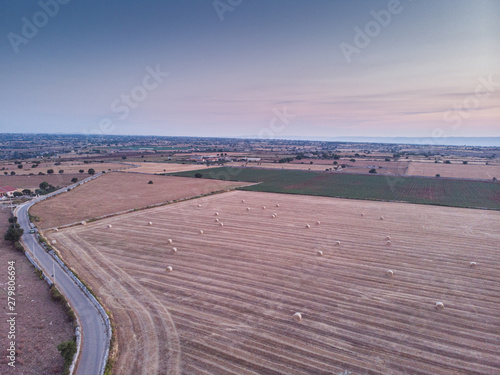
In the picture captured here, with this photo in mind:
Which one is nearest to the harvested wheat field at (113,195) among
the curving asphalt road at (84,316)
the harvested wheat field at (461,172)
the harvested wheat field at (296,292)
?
the harvested wheat field at (296,292)

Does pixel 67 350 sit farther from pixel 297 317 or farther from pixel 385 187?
pixel 385 187

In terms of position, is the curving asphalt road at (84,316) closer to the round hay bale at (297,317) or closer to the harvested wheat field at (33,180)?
the round hay bale at (297,317)

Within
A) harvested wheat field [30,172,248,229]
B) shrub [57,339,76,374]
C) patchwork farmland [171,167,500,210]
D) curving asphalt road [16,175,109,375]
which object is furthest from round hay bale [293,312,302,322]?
patchwork farmland [171,167,500,210]

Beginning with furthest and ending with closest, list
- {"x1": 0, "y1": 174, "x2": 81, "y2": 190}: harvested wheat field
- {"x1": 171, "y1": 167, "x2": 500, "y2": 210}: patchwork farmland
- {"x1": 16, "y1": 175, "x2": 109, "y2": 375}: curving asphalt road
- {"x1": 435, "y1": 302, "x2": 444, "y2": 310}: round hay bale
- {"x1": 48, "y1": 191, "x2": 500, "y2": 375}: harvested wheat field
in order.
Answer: {"x1": 0, "y1": 174, "x2": 81, "y2": 190}: harvested wheat field
{"x1": 171, "y1": 167, "x2": 500, "y2": 210}: patchwork farmland
{"x1": 435, "y1": 302, "x2": 444, "y2": 310}: round hay bale
{"x1": 48, "y1": 191, "x2": 500, "y2": 375}: harvested wheat field
{"x1": 16, "y1": 175, "x2": 109, "y2": 375}: curving asphalt road

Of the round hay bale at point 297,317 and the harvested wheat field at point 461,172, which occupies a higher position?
the harvested wheat field at point 461,172

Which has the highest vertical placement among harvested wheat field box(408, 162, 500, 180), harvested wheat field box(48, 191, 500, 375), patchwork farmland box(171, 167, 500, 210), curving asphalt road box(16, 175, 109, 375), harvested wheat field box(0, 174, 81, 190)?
harvested wheat field box(408, 162, 500, 180)

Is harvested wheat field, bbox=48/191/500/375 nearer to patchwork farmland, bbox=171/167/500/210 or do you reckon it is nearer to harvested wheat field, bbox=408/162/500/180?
patchwork farmland, bbox=171/167/500/210
